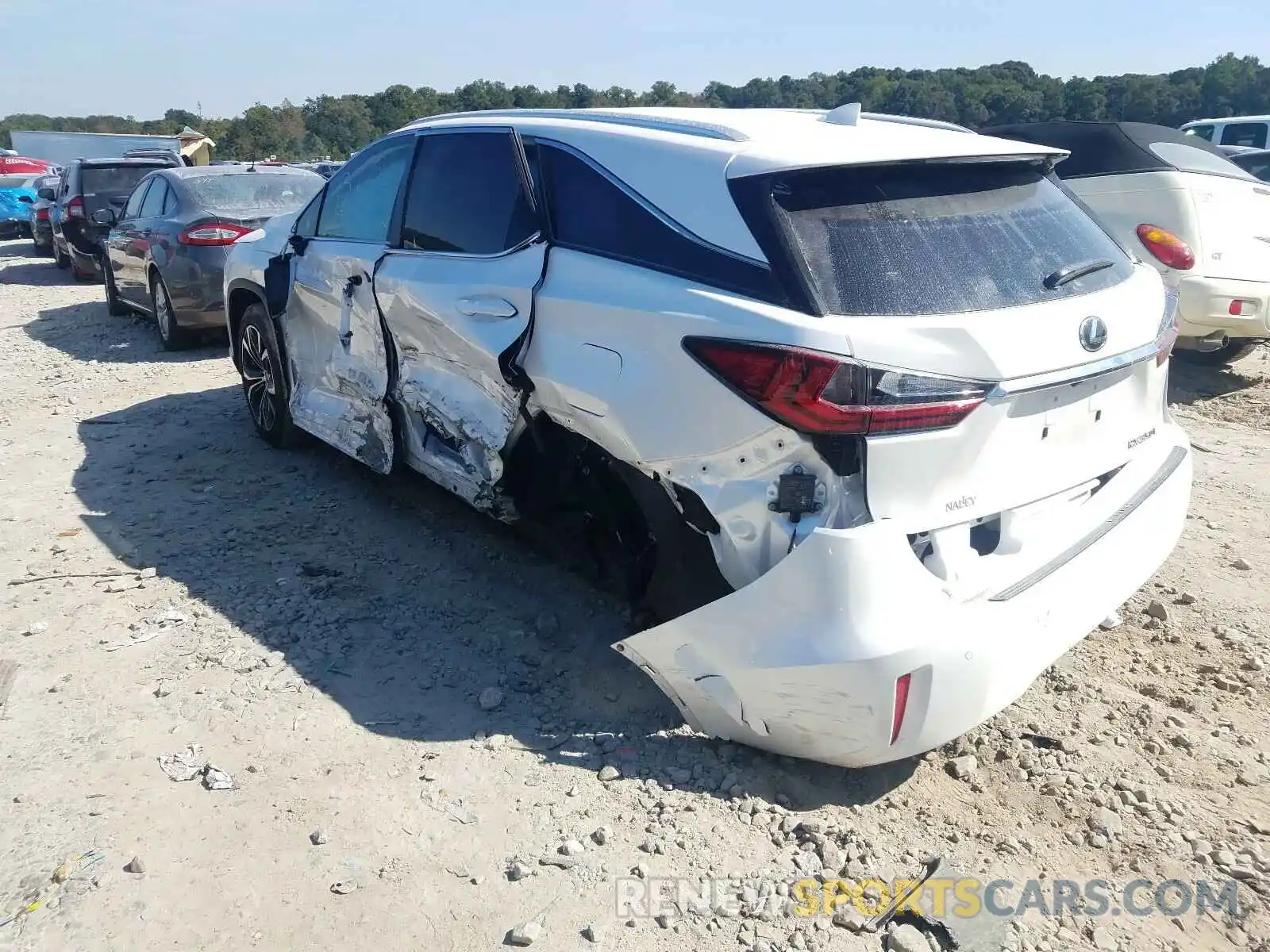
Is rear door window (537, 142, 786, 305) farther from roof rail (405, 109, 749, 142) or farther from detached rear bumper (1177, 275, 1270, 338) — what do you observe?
detached rear bumper (1177, 275, 1270, 338)

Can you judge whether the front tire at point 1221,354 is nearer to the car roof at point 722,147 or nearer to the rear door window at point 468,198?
the car roof at point 722,147

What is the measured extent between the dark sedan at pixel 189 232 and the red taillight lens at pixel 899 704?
731cm

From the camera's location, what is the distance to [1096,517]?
3.04 metres

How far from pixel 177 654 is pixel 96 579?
947mm

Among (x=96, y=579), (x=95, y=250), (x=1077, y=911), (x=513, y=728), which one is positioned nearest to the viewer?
(x=1077, y=911)

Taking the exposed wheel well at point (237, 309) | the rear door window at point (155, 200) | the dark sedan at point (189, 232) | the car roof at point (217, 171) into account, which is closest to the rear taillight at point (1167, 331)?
the exposed wheel well at point (237, 309)

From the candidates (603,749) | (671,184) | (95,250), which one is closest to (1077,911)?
(603,749)

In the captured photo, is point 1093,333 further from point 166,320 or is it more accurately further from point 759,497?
point 166,320

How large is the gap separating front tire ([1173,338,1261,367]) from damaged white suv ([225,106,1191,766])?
4.52 m

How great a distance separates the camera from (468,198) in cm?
399

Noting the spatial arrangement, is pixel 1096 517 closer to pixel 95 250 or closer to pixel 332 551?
pixel 332 551

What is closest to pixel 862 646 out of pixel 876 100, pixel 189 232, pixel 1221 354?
pixel 1221 354

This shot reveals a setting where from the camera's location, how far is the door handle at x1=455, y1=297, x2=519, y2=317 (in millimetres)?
3518

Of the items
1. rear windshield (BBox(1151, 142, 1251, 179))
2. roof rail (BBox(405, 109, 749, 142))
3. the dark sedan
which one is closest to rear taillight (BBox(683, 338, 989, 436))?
roof rail (BBox(405, 109, 749, 142))
